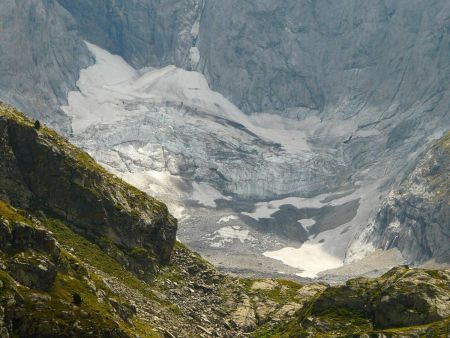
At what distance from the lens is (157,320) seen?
64312 millimetres

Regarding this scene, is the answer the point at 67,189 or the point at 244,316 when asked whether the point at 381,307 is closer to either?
the point at 244,316

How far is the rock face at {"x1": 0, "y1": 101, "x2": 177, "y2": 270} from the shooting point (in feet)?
246

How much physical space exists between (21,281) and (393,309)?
92.2 ft

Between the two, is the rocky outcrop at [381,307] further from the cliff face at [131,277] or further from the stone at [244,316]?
the stone at [244,316]

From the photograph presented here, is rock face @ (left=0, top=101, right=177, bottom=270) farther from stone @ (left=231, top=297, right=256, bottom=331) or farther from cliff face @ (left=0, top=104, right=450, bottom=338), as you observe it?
stone @ (left=231, top=297, right=256, bottom=331)

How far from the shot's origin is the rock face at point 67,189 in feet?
246

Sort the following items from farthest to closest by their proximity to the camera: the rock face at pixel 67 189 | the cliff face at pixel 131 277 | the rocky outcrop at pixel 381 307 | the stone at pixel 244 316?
the rock face at pixel 67 189 < the stone at pixel 244 316 < the rocky outcrop at pixel 381 307 < the cliff face at pixel 131 277

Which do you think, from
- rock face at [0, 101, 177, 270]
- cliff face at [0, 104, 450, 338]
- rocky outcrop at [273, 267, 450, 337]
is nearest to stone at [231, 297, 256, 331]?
cliff face at [0, 104, 450, 338]

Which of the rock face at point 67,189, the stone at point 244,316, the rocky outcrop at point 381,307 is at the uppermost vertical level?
the rock face at point 67,189

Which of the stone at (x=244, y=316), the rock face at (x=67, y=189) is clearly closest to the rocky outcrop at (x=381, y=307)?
the stone at (x=244, y=316)

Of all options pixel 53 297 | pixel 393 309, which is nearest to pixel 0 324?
pixel 53 297

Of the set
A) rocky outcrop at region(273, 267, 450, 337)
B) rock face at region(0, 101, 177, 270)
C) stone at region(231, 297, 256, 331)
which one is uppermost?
rock face at region(0, 101, 177, 270)

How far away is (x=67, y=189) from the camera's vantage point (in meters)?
76.8

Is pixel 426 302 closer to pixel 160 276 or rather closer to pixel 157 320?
pixel 157 320
